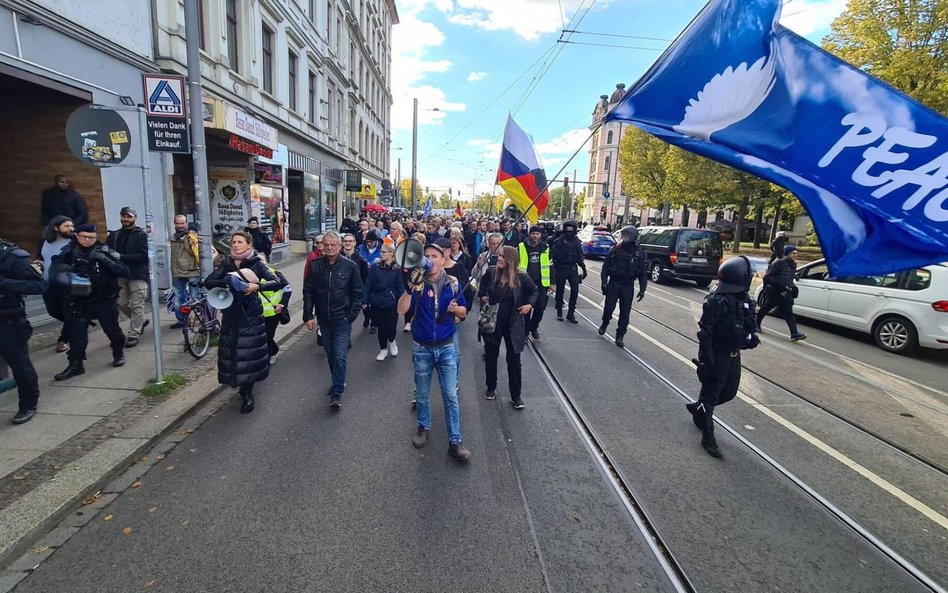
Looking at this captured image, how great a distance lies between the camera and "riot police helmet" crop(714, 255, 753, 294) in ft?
14.0

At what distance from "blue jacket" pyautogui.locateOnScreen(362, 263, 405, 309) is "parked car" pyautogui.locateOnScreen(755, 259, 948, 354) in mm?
6587

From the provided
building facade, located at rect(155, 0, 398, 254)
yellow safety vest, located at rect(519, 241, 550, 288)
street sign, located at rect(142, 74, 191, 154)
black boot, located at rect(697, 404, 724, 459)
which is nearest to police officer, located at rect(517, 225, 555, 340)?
yellow safety vest, located at rect(519, 241, 550, 288)

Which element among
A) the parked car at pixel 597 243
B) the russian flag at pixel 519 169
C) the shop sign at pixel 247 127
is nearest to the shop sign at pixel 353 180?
the shop sign at pixel 247 127

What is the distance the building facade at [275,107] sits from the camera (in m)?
11.7

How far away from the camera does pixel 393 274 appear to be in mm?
6559

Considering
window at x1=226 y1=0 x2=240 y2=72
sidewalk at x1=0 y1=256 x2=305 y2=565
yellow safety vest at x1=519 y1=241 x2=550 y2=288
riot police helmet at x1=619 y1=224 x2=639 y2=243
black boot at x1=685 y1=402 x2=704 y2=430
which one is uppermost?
window at x1=226 y1=0 x2=240 y2=72

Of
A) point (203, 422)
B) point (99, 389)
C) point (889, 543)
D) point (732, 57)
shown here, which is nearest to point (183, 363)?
point (99, 389)

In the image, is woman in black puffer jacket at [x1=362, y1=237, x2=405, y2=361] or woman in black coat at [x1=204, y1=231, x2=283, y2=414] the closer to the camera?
woman in black coat at [x1=204, y1=231, x2=283, y2=414]

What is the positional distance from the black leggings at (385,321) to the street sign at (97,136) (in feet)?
11.1

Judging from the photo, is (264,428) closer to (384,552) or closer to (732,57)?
(384,552)

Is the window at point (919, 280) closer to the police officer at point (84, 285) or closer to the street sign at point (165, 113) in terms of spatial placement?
the street sign at point (165, 113)

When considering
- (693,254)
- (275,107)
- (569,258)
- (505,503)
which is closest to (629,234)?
(569,258)

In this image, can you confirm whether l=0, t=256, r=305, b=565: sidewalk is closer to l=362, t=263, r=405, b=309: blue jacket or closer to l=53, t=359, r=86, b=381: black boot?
l=53, t=359, r=86, b=381: black boot

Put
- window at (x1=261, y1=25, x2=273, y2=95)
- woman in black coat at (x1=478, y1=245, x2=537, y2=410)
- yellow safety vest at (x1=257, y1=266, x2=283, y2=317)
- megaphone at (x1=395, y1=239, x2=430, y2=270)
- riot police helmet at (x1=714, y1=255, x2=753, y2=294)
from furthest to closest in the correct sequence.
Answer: window at (x1=261, y1=25, x2=273, y2=95) < woman in black coat at (x1=478, y1=245, x2=537, y2=410) < yellow safety vest at (x1=257, y1=266, x2=283, y2=317) < riot police helmet at (x1=714, y1=255, x2=753, y2=294) < megaphone at (x1=395, y1=239, x2=430, y2=270)
